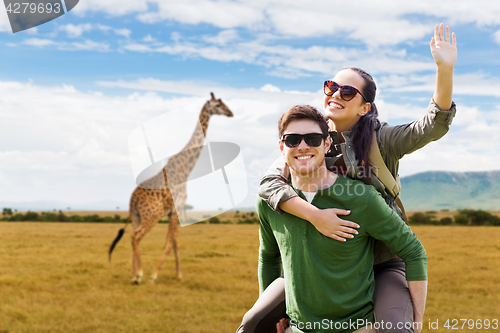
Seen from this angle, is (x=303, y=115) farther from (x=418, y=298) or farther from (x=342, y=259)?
(x=418, y=298)

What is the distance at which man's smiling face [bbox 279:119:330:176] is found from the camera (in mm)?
2297

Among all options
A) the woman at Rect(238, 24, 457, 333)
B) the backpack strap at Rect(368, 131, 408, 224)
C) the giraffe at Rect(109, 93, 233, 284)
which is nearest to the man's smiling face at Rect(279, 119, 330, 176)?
the woman at Rect(238, 24, 457, 333)

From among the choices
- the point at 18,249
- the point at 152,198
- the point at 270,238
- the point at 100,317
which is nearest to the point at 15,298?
the point at 100,317

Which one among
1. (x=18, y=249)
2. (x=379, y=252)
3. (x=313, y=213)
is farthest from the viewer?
(x=18, y=249)

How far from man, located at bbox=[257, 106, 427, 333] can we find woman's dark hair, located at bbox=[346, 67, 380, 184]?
0.64ft

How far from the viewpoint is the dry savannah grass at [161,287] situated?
8.40 m

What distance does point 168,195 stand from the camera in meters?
12.3

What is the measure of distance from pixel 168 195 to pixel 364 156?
34.0 ft

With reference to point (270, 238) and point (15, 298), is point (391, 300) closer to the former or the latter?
point (270, 238)

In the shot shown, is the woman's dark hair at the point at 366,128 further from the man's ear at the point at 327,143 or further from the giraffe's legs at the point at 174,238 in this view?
the giraffe's legs at the point at 174,238

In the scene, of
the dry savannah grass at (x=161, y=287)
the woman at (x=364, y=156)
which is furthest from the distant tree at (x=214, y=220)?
the woman at (x=364, y=156)

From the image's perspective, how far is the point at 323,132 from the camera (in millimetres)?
2340

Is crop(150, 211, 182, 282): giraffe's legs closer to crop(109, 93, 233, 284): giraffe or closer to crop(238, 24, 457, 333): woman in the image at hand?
crop(109, 93, 233, 284): giraffe

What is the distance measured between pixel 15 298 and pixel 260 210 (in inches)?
397
